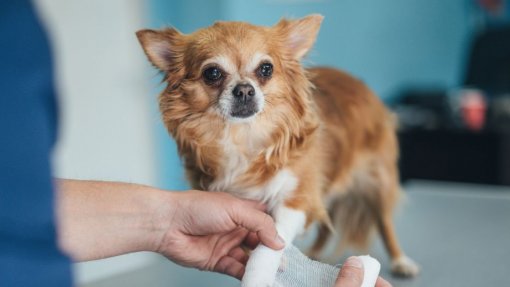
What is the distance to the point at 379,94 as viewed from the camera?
1.28 m

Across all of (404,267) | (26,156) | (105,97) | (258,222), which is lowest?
(404,267)

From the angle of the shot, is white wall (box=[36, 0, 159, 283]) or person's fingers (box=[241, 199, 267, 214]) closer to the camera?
person's fingers (box=[241, 199, 267, 214])

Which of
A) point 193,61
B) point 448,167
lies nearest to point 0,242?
point 193,61

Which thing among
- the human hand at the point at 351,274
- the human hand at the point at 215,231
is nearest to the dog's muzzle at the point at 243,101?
the human hand at the point at 215,231

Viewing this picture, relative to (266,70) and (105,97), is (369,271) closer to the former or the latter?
(266,70)

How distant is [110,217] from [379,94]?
0.72 metres

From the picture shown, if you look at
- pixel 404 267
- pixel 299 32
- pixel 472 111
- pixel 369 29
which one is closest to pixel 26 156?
pixel 299 32

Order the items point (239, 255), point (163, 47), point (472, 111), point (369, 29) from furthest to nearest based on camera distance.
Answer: point (472, 111)
point (369, 29)
point (239, 255)
point (163, 47)

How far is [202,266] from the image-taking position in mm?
953

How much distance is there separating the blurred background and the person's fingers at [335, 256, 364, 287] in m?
0.20

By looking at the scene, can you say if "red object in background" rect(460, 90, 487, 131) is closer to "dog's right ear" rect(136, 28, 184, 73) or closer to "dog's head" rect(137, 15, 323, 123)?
"dog's head" rect(137, 15, 323, 123)

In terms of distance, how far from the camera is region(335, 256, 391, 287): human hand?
744 millimetres

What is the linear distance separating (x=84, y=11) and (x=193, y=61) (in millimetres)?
518

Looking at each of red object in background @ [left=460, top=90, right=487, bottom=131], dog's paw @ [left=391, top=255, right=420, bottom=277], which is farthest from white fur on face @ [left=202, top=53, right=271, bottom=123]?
red object in background @ [left=460, top=90, right=487, bottom=131]
